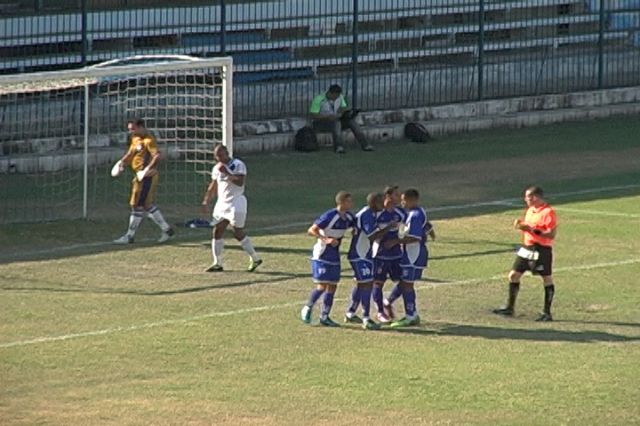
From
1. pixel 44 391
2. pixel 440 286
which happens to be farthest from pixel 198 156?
pixel 44 391

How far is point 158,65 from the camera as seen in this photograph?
90.7ft

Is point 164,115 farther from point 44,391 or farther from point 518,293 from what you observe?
point 44,391

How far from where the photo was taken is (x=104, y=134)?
31.9 meters

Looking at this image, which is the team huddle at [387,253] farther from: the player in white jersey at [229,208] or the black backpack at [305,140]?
the black backpack at [305,140]

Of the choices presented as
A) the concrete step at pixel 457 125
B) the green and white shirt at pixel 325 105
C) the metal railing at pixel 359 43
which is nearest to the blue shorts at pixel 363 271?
the concrete step at pixel 457 125

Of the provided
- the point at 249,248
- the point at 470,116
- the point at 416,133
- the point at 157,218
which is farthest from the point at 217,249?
the point at 470,116

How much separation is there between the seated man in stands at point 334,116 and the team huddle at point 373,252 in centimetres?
1347

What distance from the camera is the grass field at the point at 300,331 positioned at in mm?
17609

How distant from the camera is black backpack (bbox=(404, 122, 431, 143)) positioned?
118 ft

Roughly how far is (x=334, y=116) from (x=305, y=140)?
0.71 meters

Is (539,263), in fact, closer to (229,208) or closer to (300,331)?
(300,331)

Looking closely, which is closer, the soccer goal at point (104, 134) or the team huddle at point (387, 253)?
the team huddle at point (387, 253)

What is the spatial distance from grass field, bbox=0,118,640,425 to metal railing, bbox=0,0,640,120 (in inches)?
234

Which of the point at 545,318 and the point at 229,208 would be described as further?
the point at 229,208
